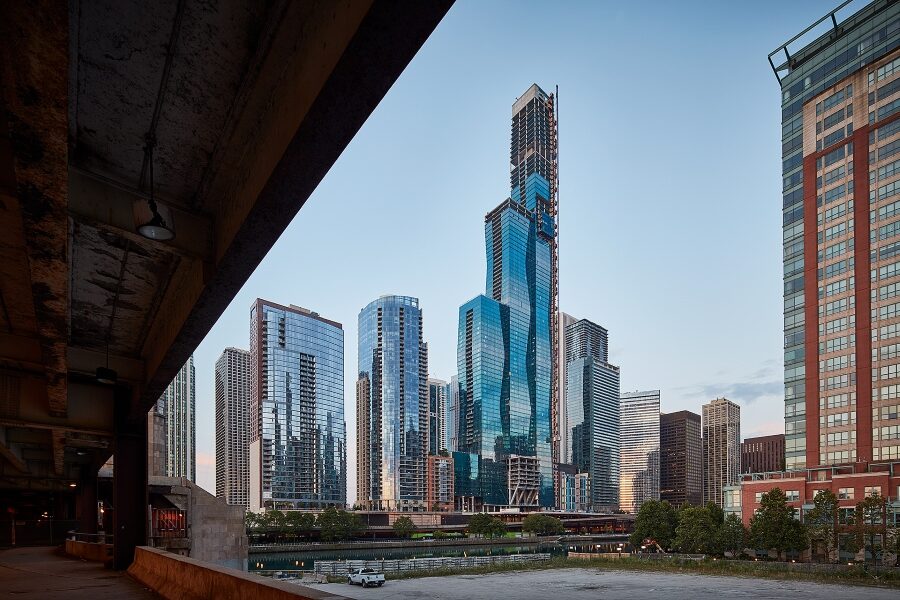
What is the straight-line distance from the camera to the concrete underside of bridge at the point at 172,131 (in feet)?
13.9

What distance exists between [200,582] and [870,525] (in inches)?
2680

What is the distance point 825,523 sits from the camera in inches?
2425

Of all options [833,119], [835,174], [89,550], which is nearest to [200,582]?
[89,550]

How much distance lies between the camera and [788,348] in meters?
80.0

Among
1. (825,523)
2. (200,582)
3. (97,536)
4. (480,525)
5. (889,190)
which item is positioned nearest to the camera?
(200,582)

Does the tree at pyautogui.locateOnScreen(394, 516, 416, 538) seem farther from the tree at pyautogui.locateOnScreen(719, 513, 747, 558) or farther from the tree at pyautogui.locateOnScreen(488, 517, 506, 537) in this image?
the tree at pyautogui.locateOnScreen(719, 513, 747, 558)

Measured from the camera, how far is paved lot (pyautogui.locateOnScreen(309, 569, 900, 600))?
40.8 metres

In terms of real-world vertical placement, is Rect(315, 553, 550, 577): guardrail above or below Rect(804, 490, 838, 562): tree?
below

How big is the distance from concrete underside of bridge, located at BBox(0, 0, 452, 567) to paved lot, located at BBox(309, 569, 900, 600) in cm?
3135

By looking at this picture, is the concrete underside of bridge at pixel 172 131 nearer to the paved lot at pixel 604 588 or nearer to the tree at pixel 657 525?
the paved lot at pixel 604 588

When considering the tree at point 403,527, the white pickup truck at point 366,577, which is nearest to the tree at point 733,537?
the white pickup truck at point 366,577

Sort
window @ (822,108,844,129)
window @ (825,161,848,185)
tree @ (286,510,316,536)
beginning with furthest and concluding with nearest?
1. tree @ (286,510,316,536)
2. window @ (822,108,844,129)
3. window @ (825,161,848,185)

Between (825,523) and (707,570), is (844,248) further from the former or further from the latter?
(707,570)

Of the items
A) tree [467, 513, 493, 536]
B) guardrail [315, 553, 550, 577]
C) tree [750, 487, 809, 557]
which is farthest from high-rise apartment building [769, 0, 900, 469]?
tree [467, 513, 493, 536]
